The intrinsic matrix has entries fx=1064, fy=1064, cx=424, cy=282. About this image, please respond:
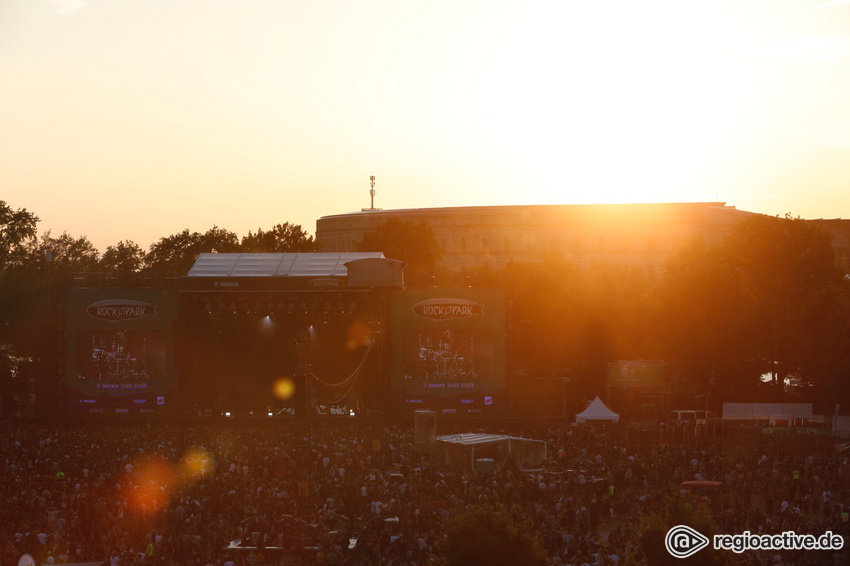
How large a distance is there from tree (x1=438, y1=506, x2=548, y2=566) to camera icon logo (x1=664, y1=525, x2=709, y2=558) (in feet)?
6.90

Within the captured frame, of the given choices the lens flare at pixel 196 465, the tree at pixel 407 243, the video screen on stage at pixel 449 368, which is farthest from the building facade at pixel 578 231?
the lens flare at pixel 196 465

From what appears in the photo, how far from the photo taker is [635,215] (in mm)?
111562

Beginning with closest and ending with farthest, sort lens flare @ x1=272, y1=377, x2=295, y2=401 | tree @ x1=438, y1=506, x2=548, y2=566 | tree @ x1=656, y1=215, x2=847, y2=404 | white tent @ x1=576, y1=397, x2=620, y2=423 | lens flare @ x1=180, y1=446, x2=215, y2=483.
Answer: tree @ x1=438, y1=506, x2=548, y2=566
lens flare @ x1=180, y1=446, x2=215, y2=483
white tent @ x1=576, y1=397, x2=620, y2=423
lens flare @ x1=272, y1=377, x2=295, y2=401
tree @ x1=656, y1=215, x2=847, y2=404

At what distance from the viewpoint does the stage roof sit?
4659cm

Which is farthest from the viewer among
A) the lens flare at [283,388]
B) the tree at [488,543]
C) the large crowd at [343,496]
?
the lens flare at [283,388]

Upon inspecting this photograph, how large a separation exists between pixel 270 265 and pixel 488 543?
32.0m

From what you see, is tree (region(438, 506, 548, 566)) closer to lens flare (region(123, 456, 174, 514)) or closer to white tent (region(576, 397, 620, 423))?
lens flare (region(123, 456, 174, 514))

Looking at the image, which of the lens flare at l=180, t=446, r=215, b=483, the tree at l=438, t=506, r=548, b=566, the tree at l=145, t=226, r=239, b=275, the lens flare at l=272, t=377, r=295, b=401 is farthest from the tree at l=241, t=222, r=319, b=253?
the tree at l=438, t=506, r=548, b=566

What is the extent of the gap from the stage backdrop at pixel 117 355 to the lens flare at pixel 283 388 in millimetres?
5915

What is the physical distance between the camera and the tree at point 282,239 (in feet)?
286

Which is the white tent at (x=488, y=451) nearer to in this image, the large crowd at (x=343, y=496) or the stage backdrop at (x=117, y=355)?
the large crowd at (x=343, y=496)

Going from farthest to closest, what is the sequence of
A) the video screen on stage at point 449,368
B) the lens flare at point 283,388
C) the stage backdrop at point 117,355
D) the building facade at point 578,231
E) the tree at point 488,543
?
the building facade at point 578,231
the lens flare at point 283,388
the video screen on stage at point 449,368
the stage backdrop at point 117,355
the tree at point 488,543

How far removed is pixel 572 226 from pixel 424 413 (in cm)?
7846

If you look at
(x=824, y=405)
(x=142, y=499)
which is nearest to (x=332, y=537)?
(x=142, y=499)
